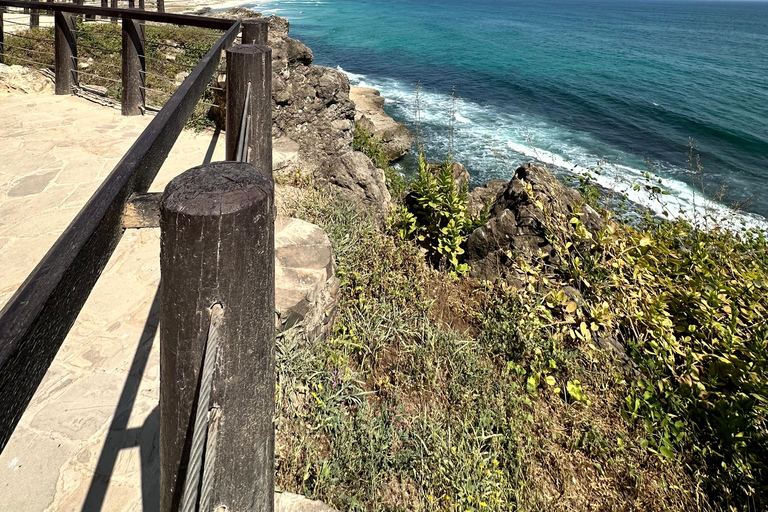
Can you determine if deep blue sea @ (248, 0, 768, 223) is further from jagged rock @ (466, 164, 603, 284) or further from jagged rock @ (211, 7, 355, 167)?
jagged rock @ (211, 7, 355, 167)

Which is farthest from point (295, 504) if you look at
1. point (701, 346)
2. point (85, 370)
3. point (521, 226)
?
point (521, 226)

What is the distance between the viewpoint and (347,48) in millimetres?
38375

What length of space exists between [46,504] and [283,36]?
7.48 m

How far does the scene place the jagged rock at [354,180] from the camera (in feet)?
19.7

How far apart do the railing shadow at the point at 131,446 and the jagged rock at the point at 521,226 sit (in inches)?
149

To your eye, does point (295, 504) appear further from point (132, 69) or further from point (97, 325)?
point (132, 69)

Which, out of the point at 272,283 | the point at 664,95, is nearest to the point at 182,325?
the point at 272,283

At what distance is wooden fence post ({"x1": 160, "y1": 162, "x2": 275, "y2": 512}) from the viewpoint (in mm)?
923

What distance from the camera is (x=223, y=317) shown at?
3.28 feet

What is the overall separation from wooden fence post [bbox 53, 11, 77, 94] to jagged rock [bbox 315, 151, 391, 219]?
3937 mm

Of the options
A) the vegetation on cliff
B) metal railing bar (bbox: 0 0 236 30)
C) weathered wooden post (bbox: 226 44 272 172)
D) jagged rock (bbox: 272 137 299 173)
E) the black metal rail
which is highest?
metal railing bar (bbox: 0 0 236 30)

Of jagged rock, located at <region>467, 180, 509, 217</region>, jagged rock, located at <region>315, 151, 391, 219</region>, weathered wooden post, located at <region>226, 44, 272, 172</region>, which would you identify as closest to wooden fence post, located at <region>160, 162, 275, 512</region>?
weathered wooden post, located at <region>226, 44, 272, 172</region>

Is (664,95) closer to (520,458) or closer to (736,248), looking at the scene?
(736,248)

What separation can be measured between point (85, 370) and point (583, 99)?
1047 inches
